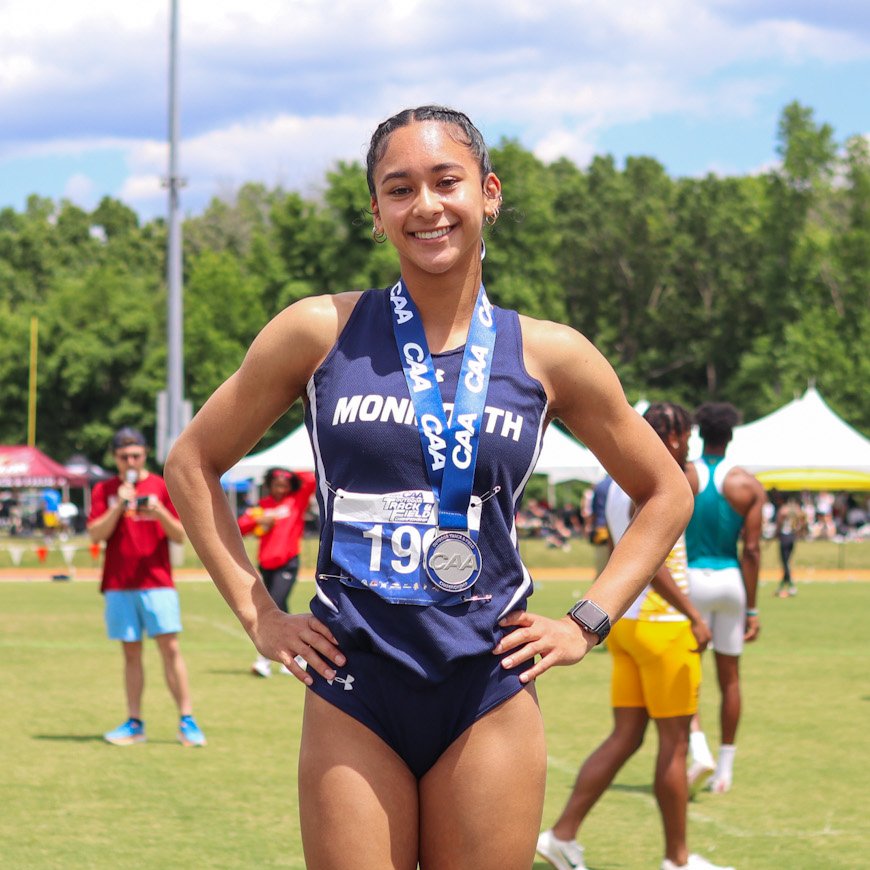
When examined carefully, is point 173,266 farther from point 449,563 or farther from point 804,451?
point 449,563

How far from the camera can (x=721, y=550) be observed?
9.06 meters

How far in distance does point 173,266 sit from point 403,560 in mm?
31768

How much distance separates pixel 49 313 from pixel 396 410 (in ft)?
231

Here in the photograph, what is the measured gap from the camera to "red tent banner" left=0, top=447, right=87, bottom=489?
174 ft

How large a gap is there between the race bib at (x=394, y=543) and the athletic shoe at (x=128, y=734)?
804 centimetres

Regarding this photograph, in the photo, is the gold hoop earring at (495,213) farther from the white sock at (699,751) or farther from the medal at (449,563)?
the white sock at (699,751)

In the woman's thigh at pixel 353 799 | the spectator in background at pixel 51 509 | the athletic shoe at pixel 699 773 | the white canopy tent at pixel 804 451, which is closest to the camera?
the woman's thigh at pixel 353 799

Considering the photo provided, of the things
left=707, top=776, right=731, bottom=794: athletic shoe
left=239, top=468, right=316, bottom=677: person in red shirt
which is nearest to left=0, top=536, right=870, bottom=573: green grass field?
left=239, top=468, right=316, bottom=677: person in red shirt

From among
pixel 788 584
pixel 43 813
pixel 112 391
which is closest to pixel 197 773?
pixel 43 813

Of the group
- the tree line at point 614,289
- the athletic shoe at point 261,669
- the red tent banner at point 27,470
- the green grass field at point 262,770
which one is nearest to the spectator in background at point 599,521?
the green grass field at point 262,770

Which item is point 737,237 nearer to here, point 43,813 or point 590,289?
point 590,289

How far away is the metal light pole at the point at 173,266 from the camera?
33531 millimetres

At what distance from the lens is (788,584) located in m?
28.1

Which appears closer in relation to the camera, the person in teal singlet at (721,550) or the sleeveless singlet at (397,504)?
the sleeveless singlet at (397,504)
